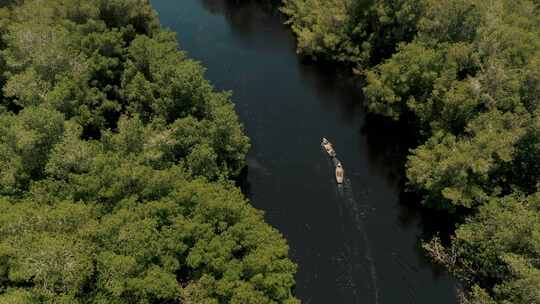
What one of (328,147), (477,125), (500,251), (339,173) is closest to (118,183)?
(339,173)

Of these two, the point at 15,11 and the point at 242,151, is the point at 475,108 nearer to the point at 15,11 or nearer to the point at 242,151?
the point at 242,151

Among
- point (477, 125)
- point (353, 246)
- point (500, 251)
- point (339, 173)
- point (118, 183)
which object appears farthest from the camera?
point (339, 173)

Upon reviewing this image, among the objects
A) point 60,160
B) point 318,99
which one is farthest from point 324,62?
point 60,160

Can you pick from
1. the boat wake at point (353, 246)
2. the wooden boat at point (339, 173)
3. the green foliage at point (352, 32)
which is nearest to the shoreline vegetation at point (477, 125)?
the green foliage at point (352, 32)

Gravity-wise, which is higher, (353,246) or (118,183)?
(353,246)

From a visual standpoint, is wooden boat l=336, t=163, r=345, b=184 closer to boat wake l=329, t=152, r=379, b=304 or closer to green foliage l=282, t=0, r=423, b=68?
boat wake l=329, t=152, r=379, b=304

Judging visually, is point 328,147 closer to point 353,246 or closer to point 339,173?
point 339,173
